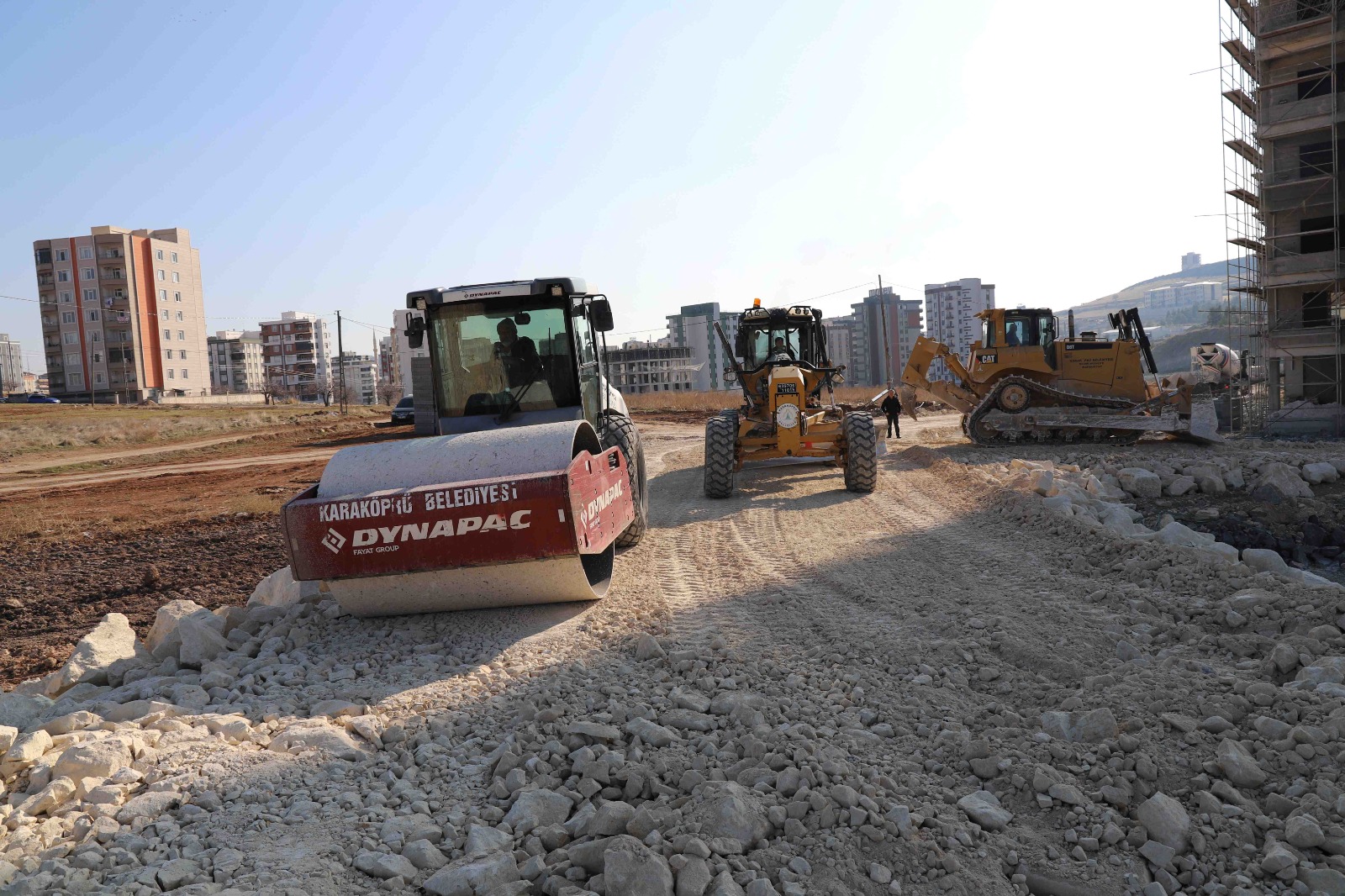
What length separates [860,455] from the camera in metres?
12.6

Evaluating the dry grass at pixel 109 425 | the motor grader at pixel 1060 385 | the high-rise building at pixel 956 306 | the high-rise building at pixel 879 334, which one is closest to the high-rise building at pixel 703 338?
the high-rise building at pixel 879 334

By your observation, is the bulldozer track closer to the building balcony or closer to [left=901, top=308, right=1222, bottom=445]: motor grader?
[left=901, top=308, right=1222, bottom=445]: motor grader

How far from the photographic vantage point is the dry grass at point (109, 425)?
105ft

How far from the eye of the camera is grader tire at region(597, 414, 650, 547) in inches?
338

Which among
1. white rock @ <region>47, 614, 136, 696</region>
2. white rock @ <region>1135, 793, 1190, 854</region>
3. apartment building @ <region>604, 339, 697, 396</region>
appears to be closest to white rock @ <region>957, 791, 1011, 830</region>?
white rock @ <region>1135, 793, 1190, 854</region>

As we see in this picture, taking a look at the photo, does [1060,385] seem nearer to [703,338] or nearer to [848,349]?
[703,338]

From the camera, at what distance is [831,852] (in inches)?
140

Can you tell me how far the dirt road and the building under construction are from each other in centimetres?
2501

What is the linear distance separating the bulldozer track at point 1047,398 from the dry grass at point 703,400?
23.9 metres

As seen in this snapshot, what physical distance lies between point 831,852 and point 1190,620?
12.3ft

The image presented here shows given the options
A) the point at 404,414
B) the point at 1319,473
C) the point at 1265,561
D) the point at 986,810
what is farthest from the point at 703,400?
the point at 986,810

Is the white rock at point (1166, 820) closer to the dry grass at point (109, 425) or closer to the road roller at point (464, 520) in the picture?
the road roller at point (464, 520)

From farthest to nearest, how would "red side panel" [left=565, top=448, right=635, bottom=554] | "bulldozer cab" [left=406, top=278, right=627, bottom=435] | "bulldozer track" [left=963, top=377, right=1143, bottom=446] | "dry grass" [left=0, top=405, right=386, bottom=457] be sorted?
"dry grass" [left=0, top=405, right=386, bottom=457], "bulldozer track" [left=963, top=377, right=1143, bottom=446], "bulldozer cab" [left=406, top=278, right=627, bottom=435], "red side panel" [left=565, top=448, right=635, bottom=554]

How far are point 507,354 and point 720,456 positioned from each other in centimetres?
499
